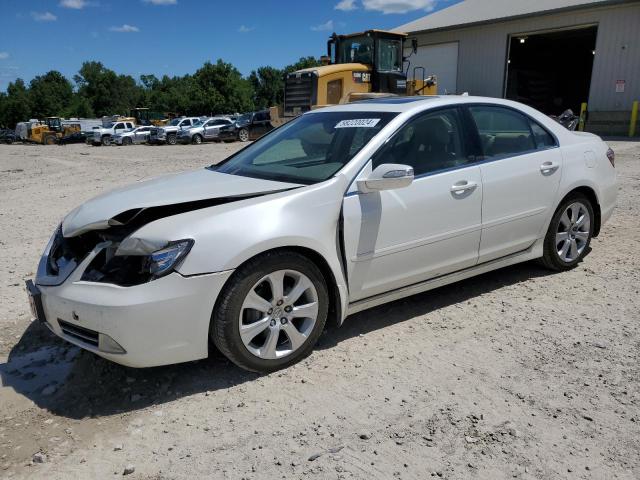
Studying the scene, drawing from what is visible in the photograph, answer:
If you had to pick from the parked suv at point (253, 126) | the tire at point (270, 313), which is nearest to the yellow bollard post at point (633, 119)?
the parked suv at point (253, 126)

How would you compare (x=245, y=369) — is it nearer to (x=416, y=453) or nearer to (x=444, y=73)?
(x=416, y=453)

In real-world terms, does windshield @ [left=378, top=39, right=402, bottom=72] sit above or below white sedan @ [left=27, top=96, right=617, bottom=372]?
above

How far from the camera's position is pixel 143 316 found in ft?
9.30

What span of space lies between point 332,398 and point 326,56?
53.0 ft

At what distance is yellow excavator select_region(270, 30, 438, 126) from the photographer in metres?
16.1

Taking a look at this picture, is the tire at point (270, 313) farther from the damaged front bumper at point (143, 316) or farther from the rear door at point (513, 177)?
the rear door at point (513, 177)

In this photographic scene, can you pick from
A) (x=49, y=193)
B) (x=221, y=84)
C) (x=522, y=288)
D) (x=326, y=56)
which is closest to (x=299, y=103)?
(x=326, y=56)

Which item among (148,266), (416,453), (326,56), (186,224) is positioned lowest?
(416,453)

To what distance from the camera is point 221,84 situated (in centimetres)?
6619

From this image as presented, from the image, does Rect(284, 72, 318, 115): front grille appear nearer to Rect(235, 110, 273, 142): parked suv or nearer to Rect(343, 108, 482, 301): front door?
Rect(235, 110, 273, 142): parked suv

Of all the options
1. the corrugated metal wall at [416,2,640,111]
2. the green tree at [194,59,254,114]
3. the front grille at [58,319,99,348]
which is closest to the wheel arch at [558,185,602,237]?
the front grille at [58,319,99,348]

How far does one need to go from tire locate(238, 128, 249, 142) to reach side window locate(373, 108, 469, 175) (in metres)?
29.6

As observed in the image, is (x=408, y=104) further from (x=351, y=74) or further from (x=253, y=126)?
(x=253, y=126)

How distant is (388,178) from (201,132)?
3178 cm
